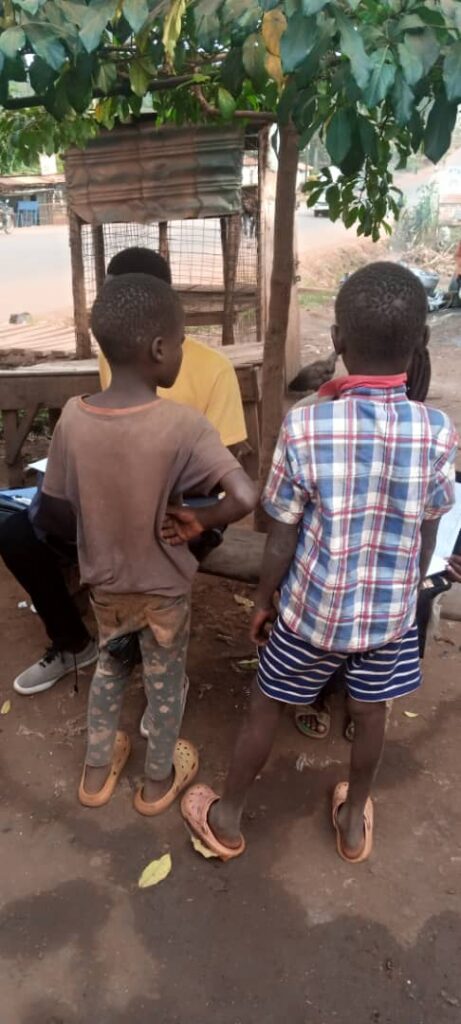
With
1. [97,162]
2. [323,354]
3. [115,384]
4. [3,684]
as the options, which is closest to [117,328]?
[115,384]

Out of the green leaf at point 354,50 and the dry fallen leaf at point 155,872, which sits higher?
the green leaf at point 354,50

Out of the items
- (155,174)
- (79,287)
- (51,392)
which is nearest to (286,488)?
(51,392)

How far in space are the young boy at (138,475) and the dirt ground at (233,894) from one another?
51cm

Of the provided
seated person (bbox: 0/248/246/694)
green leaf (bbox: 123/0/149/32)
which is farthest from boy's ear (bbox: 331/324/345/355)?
green leaf (bbox: 123/0/149/32)

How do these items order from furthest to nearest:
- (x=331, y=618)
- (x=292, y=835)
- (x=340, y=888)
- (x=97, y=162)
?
(x=97, y=162) < (x=292, y=835) < (x=340, y=888) < (x=331, y=618)

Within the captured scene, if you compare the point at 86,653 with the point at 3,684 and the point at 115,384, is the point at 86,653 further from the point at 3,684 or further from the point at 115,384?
the point at 115,384

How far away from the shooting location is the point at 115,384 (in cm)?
176

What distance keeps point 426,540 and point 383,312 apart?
0.54 meters

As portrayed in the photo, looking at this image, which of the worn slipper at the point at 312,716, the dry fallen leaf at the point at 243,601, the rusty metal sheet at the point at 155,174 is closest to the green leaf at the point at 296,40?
the worn slipper at the point at 312,716

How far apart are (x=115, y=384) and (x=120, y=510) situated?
0.97 ft

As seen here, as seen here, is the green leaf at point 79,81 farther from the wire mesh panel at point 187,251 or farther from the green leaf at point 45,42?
the wire mesh panel at point 187,251

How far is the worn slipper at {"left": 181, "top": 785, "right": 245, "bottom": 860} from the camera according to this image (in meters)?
2.02

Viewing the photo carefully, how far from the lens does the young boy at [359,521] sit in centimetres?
153

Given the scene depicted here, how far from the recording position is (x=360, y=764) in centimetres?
192
